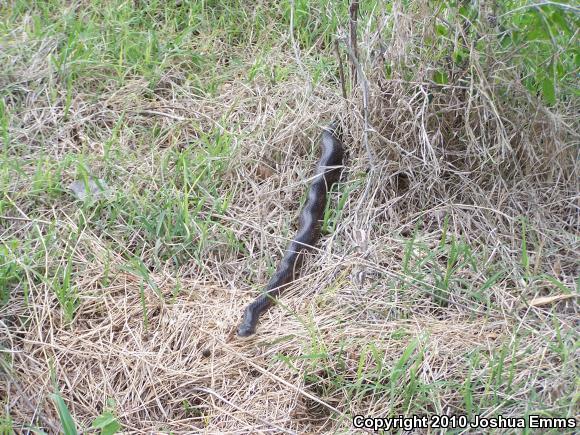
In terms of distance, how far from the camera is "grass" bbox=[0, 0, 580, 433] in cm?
295

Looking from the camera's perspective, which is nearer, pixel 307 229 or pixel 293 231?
pixel 307 229

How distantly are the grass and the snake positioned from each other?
0.22 ft

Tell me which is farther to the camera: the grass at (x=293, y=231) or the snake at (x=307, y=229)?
the snake at (x=307, y=229)

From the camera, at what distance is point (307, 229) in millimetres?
3818

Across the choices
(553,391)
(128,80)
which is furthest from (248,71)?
(553,391)

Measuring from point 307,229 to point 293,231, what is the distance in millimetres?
133

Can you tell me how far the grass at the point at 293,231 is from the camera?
2945 mm

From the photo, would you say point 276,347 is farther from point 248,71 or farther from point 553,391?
point 248,71

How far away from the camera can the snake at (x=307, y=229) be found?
3359mm

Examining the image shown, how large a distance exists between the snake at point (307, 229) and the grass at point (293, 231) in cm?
7

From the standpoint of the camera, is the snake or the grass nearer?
the grass

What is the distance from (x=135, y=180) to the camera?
410cm

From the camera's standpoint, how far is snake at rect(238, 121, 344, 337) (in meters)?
3.36

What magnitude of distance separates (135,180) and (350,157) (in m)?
1.25
